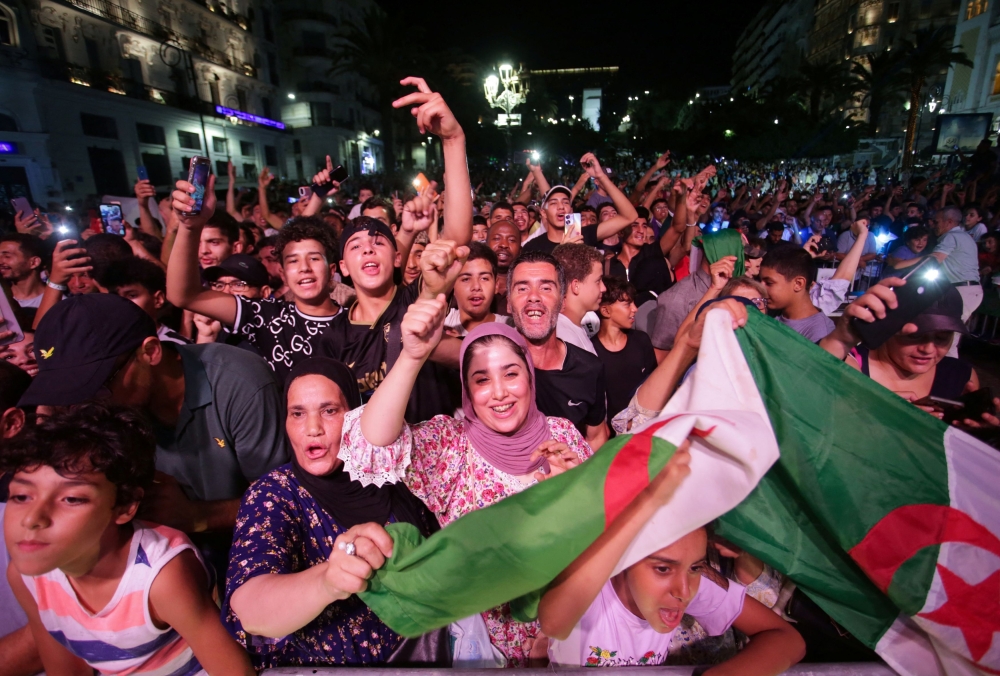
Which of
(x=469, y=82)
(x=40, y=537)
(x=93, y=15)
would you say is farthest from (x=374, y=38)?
(x=40, y=537)

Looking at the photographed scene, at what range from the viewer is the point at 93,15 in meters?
28.5

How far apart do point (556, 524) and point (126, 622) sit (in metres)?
1.46

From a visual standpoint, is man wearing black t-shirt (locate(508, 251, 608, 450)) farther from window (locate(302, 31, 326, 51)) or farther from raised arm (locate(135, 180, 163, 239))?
window (locate(302, 31, 326, 51))

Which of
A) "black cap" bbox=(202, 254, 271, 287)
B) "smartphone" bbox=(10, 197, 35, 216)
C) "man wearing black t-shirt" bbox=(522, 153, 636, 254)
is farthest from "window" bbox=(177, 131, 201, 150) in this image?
"black cap" bbox=(202, 254, 271, 287)

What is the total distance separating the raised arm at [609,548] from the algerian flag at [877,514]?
17.5 inches

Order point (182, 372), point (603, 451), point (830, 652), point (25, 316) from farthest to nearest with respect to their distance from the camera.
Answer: point (25, 316), point (182, 372), point (830, 652), point (603, 451)

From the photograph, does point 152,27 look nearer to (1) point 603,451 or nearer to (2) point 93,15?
(2) point 93,15

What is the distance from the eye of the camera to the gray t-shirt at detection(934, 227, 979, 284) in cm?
629

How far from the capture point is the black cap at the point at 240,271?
3910 millimetres

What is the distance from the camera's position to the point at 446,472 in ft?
7.13

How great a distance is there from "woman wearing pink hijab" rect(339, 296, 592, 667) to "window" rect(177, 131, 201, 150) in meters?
41.4

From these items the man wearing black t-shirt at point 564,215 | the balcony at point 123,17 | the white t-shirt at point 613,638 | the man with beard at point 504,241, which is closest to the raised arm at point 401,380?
the white t-shirt at point 613,638

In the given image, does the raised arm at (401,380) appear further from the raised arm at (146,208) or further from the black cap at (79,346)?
the raised arm at (146,208)

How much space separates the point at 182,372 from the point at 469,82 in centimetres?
6208
